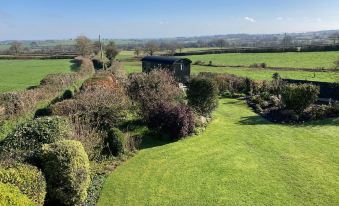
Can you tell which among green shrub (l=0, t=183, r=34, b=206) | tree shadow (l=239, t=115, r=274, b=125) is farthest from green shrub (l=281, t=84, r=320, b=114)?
green shrub (l=0, t=183, r=34, b=206)

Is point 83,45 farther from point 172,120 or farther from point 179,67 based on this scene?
point 172,120

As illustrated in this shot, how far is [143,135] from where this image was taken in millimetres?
22219

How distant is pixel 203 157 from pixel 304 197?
5.85 metres

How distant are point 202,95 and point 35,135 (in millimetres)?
14199

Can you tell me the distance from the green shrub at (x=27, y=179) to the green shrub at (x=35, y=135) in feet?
10.2

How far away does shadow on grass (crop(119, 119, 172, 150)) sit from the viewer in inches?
828

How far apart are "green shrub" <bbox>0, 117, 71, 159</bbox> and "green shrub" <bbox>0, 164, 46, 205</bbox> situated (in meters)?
3.11

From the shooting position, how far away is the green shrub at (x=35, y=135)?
14.5 m

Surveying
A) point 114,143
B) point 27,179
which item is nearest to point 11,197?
point 27,179

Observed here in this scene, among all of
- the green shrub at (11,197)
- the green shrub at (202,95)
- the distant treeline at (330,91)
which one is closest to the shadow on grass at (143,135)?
the green shrub at (202,95)

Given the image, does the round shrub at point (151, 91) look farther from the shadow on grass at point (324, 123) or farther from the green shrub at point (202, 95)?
the shadow on grass at point (324, 123)

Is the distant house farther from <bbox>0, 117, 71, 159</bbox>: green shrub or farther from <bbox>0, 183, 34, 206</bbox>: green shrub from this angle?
<bbox>0, 183, 34, 206</bbox>: green shrub

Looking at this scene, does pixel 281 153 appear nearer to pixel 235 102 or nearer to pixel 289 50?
pixel 235 102

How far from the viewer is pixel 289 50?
94000 millimetres
